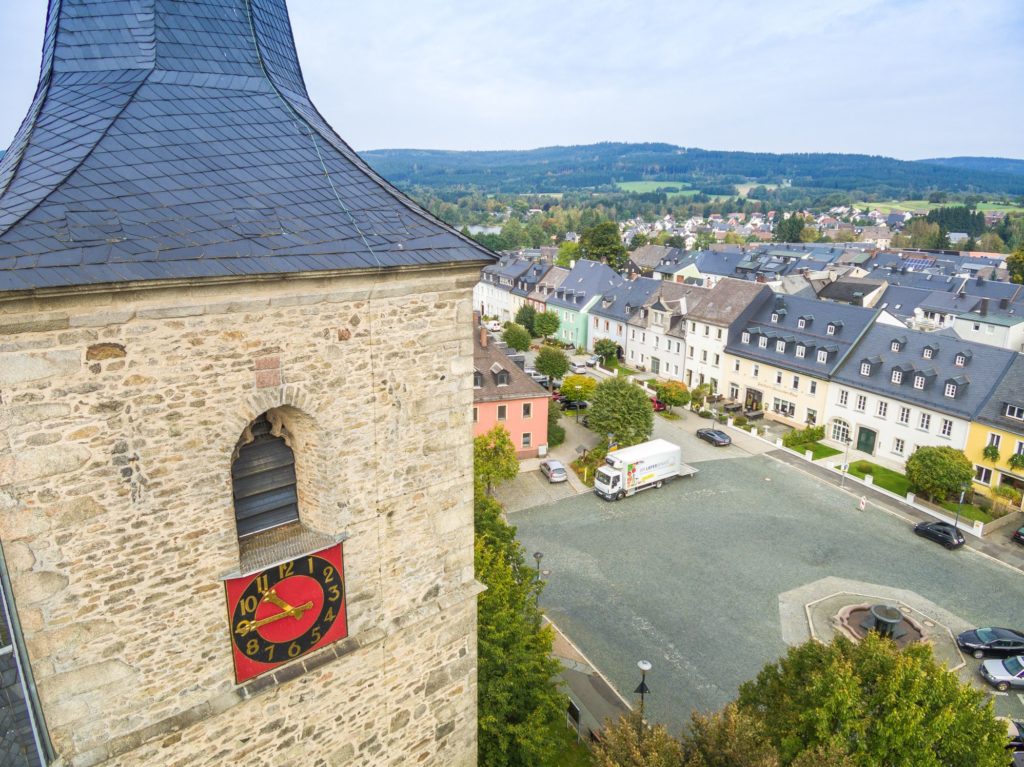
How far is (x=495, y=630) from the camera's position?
53.5 feet

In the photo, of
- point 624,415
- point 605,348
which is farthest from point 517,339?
point 624,415

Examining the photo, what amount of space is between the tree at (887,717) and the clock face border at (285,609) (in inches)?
350

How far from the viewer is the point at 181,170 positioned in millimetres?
7445

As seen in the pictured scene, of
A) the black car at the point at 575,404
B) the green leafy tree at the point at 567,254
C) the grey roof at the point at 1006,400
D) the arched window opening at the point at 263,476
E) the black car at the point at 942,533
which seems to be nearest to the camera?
the arched window opening at the point at 263,476

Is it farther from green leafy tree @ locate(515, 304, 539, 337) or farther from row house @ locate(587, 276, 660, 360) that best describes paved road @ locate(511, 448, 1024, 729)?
green leafy tree @ locate(515, 304, 539, 337)

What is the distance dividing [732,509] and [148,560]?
101 feet

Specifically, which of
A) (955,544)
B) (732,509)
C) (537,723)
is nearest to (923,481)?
(955,544)

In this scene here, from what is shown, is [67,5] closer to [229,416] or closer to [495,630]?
[229,416]

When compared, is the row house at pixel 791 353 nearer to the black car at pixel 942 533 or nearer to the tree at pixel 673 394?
the tree at pixel 673 394

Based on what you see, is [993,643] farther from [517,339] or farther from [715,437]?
[517,339]

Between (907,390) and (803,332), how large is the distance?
9334 mm

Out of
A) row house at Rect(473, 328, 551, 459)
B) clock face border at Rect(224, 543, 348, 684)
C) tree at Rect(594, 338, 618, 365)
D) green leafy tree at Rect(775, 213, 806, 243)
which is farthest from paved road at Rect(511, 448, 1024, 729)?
green leafy tree at Rect(775, 213, 806, 243)

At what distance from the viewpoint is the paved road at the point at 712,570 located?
900 inches

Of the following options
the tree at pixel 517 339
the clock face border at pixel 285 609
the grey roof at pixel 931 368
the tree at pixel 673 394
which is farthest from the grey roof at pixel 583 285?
the clock face border at pixel 285 609
